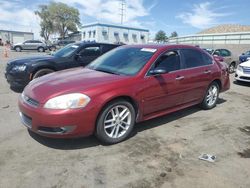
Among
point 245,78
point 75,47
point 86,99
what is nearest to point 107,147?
point 86,99

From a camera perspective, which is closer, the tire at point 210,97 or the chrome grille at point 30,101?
the chrome grille at point 30,101

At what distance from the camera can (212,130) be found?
5.04 meters

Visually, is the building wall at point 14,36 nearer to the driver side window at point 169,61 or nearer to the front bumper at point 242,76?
the front bumper at point 242,76

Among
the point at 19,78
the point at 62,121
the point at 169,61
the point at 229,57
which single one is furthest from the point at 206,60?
the point at 229,57

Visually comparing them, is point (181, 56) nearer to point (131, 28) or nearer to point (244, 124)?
point (244, 124)

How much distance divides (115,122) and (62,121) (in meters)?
0.91

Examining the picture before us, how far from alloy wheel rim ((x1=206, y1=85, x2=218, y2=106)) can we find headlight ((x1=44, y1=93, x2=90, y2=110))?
3.64 metres

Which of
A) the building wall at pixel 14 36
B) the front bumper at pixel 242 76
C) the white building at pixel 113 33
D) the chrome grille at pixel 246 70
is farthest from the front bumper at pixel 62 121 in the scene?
the building wall at pixel 14 36

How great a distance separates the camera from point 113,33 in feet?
200

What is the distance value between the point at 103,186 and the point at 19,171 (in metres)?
1.14

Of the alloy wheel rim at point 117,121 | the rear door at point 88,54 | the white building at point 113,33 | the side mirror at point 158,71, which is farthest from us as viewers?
the white building at point 113,33

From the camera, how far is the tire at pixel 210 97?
621 centimetres

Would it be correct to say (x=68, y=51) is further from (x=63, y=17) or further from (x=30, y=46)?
(x=63, y=17)

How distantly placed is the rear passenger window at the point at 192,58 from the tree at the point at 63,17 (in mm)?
74107
